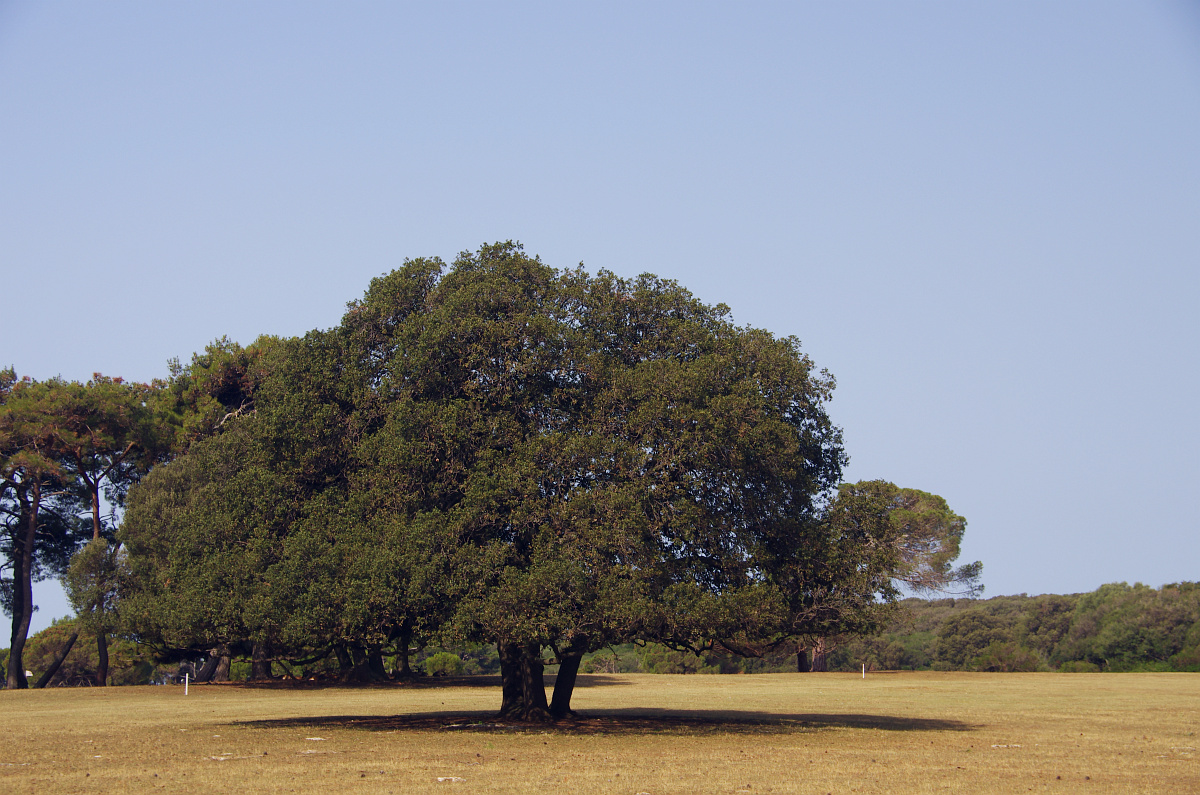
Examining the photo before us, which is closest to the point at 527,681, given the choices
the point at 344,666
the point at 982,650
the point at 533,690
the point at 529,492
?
the point at 533,690

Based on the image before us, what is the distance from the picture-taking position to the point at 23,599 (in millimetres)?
50562

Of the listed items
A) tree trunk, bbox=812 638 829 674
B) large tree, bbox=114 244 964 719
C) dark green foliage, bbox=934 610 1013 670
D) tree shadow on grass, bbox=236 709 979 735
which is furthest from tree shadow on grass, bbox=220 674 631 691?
dark green foliage, bbox=934 610 1013 670

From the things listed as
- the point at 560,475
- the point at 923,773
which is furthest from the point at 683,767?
the point at 560,475

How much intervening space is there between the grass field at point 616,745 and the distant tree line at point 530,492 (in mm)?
2345

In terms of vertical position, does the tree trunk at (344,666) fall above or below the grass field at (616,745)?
below

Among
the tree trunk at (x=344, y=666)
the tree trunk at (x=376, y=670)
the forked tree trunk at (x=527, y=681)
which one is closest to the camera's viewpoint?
the forked tree trunk at (x=527, y=681)

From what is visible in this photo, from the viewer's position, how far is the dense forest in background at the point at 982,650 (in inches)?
2768

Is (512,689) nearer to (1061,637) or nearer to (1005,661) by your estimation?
(1005,661)

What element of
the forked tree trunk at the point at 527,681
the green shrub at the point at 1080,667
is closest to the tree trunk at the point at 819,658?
the green shrub at the point at 1080,667

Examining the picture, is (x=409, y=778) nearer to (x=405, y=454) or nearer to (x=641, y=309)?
(x=405, y=454)

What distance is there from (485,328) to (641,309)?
4.48 metres

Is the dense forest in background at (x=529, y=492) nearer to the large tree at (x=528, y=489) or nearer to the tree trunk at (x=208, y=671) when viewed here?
the large tree at (x=528, y=489)

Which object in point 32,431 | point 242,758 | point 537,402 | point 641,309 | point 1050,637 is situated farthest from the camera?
point 1050,637

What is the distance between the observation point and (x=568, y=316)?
25.3 m
